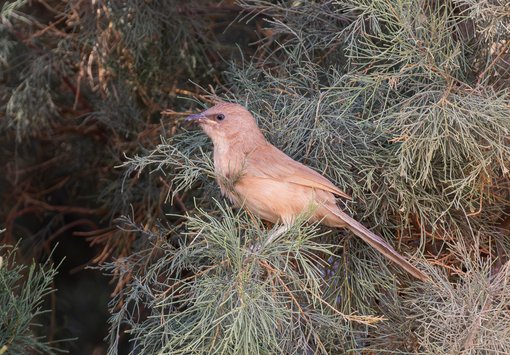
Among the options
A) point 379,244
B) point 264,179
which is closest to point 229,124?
point 264,179

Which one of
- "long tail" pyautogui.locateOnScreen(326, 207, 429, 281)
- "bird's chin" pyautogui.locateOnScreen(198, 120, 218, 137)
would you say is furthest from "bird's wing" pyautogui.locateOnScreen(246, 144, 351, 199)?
"bird's chin" pyautogui.locateOnScreen(198, 120, 218, 137)

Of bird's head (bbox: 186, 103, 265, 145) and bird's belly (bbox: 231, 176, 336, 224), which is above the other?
bird's head (bbox: 186, 103, 265, 145)

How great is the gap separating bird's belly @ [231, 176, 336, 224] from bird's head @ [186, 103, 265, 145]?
0.20 meters

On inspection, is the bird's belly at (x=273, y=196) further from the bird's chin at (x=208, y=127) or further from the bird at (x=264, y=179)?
the bird's chin at (x=208, y=127)

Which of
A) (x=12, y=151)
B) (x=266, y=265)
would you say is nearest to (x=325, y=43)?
(x=266, y=265)

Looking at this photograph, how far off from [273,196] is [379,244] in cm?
55

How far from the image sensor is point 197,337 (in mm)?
3357

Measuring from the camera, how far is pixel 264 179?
4.01 metres

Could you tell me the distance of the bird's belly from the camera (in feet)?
13.1

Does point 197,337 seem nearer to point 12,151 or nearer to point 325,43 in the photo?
point 325,43

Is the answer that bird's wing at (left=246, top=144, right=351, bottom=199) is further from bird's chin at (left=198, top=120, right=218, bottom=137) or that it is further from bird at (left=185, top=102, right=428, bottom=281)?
bird's chin at (left=198, top=120, right=218, bottom=137)

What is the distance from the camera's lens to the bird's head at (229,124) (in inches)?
160

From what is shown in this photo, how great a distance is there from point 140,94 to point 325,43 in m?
1.49

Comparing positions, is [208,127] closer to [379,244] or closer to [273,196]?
[273,196]
